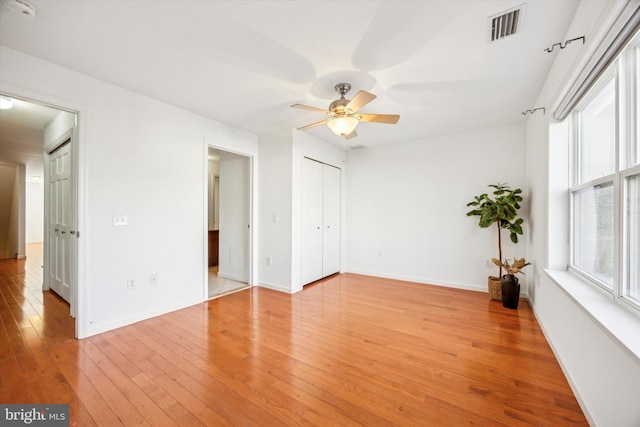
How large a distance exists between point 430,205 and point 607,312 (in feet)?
Result: 10.0

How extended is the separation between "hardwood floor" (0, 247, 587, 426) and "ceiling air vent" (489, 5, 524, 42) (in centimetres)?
246

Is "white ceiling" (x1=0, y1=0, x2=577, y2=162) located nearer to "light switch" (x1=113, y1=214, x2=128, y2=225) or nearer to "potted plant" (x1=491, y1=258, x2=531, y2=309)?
"light switch" (x1=113, y1=214, x2=128, y2=225)

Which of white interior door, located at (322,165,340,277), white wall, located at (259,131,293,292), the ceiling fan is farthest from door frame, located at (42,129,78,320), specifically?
white interior door, located at (322,165,340,277)

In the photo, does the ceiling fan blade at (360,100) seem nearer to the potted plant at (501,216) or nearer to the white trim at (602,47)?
the white trim at (602,47)

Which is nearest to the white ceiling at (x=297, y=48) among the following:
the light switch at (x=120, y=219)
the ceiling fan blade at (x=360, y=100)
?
the ceiling fan blade at (x=360, y=100)

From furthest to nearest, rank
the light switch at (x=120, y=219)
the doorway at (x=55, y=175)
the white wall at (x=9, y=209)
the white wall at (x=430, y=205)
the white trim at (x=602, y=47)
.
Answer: the white wall at (x=9, y=209)
the white wall at (x=430, y=205)
the doorway at (x=55, y=175)
the light switch at (x=120, y=219)
the white trim at (x=602, y=47)

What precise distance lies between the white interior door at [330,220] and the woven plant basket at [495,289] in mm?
2561

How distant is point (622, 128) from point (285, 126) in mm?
3350

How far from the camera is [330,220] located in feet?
16.1

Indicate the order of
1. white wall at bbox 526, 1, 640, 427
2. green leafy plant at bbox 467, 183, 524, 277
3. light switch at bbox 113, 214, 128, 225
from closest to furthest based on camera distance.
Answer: white wall at bbox 526, 1, 640, 427 < light switch at bbox 113, 214, 128, 225 < green leafy plant at bbox 467, 183, 524, 277

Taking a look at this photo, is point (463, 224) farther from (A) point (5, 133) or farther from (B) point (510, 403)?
(A) point (5, 133)

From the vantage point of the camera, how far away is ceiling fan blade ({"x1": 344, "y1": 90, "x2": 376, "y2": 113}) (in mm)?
2054

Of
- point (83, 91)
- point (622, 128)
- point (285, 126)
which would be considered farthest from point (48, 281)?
point (622, 128)

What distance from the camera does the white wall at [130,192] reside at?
2385mm
